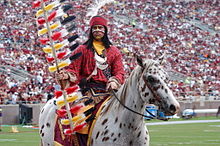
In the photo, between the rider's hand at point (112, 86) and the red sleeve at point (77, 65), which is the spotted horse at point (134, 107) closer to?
the rider's hand at point (112, 86)

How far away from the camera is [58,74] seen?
5.95m

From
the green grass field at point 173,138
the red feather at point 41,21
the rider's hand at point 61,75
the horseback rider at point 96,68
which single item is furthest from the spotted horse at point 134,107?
the green grass field at point 173,138

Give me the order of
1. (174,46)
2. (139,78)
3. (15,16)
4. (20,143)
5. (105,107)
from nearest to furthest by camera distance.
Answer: (139,78) < (105,107) < (20,143) < (15,16) < (174,46)

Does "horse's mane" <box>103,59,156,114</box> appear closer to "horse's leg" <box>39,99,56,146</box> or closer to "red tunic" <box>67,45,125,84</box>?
"red tunic" <box>67,45,125,84</box>

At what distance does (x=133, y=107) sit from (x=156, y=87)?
1.63 feet

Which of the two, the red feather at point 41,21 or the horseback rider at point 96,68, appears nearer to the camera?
the red feather at point 41,21

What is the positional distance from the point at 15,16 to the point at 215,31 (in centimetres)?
1939

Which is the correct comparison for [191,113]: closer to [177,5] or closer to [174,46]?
[174,46]

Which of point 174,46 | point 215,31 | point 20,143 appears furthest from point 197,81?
point 20,143

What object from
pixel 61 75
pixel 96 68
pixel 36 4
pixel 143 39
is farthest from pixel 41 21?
pixel 143 39

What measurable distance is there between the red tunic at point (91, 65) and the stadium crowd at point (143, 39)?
15.9m

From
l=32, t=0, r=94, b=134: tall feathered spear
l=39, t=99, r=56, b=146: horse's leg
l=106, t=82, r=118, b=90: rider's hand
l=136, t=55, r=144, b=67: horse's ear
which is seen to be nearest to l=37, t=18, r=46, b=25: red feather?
l=32, t=0, r=94, b=134: tall feathered spear

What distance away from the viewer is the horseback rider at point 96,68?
620 cm

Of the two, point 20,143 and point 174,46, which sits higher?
point 174,46
